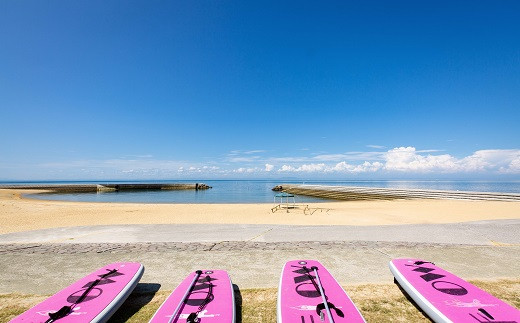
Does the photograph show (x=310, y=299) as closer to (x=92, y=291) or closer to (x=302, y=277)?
(x=302, y=277)

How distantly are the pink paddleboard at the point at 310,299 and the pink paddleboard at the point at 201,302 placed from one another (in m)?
0.80

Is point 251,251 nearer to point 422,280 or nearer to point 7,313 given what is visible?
point 422,280

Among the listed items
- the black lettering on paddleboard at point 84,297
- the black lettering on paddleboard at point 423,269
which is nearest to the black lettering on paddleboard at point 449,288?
the black lettering on paddleboard at point 423,269

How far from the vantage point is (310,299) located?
391 cm


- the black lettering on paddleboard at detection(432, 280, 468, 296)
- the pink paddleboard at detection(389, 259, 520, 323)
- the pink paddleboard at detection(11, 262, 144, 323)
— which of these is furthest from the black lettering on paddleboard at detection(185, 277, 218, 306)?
the black lettering on paddleboard at detection(432, 280, 468, 296)

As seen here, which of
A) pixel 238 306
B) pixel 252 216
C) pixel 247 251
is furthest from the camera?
pixel 252 216

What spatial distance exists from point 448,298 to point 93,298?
5.48 metres

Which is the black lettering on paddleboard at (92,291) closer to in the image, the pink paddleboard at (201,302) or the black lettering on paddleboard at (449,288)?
the pink paddleboard at (201,302)

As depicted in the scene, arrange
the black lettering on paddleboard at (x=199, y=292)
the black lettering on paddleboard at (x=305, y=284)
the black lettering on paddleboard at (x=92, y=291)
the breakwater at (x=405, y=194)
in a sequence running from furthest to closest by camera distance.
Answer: the breakwater at (x=405, y=194)
the black lettering on paddleboard at (x=305, y=284)
the black lettering on paddleboard at (x=92, y=291)
the black lettering on paddleboard at (x=199, y=292)

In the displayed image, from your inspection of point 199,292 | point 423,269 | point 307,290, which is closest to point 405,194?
point 423,269

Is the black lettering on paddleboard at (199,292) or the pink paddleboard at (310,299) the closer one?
the pink paddleboard at (310,299)

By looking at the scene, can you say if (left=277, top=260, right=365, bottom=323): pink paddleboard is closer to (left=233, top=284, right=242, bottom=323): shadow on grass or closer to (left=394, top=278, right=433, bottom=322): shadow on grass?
(left=233, top=284, right=242, bottom=323): shadow on grass

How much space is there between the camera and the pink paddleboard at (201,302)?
350cm

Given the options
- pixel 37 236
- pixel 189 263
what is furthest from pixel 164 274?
pixel 37 236
